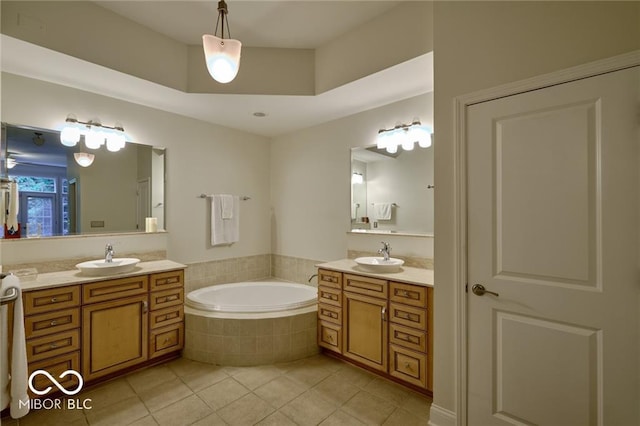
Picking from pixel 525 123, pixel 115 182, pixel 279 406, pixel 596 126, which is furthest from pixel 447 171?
pixel 115 182

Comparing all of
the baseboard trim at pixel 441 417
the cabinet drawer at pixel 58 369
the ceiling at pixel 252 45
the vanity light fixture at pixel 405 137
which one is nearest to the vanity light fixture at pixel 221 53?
the ceiling at pixel 252 45

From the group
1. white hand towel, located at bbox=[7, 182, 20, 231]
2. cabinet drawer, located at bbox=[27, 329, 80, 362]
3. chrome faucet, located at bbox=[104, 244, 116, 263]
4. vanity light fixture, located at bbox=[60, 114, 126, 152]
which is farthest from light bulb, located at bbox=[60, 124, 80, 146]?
cabinet drawer, located at bbox=[27, 329, 80, 362]

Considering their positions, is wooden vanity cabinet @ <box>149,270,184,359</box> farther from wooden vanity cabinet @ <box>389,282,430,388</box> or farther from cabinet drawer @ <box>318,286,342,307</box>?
wooden vanity cabinet @ <box>389,282,430,388</box>

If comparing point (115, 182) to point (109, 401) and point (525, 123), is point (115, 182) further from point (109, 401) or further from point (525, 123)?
point (525, 123)

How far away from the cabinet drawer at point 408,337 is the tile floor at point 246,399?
0.37 metres

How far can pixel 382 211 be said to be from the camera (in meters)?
3.06

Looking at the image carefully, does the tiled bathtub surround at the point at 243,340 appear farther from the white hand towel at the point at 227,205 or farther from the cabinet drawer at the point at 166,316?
the white hand towel at the point at 227,205

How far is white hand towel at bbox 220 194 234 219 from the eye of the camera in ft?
11.8

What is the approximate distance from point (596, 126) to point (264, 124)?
10.1 feet

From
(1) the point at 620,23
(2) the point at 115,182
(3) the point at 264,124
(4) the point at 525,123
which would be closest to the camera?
(1) the point at 620,23

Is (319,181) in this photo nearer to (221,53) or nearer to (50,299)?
(221,53)

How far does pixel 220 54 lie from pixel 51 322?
7.03ft

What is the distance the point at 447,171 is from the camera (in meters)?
1.81

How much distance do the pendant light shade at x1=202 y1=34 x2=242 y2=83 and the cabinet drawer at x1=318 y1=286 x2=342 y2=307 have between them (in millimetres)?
1944
